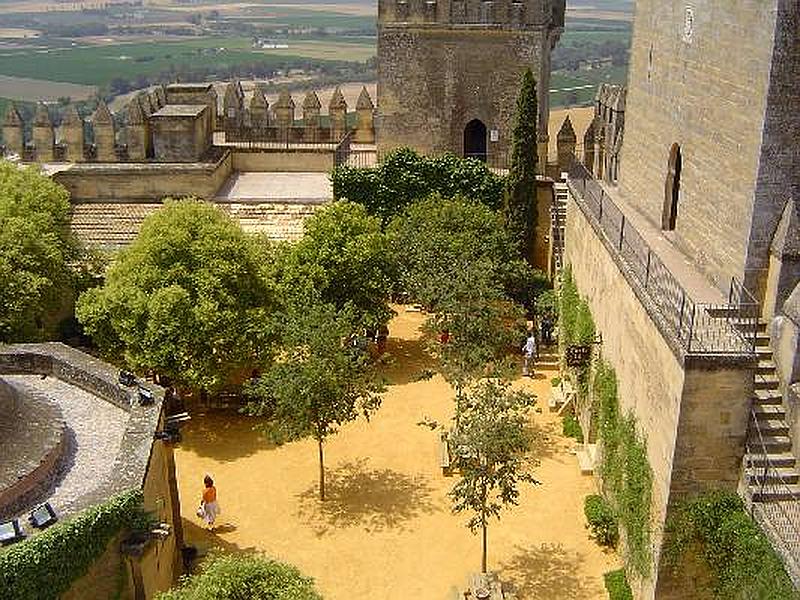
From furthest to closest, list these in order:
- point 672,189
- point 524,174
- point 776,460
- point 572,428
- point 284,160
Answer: point 284,160 → point 524,174 → point 572,428 → point 672,189 → point 776,460

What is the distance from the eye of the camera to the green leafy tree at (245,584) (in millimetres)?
10789

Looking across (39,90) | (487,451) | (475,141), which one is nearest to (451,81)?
(475,141)

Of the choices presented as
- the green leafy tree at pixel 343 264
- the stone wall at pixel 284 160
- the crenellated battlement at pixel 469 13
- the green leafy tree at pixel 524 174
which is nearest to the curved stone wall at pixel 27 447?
the green leafy tree at pixel 343 264

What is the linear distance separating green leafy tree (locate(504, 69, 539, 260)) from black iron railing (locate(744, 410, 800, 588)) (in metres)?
15.1

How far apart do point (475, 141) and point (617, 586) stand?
777 inches

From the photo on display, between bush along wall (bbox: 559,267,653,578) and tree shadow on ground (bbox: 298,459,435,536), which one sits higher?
bush along wall (bbox: 559,267,653,578)

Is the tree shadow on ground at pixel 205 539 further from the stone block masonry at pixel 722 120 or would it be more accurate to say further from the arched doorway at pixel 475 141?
the arched doorway at pixel 475 141

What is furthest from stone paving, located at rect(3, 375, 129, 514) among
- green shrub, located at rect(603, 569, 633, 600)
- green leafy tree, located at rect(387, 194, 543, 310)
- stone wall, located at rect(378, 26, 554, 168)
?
stone wall, located at rect(378, 26, 554, 168)

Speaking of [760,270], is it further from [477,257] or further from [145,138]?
[145,138]

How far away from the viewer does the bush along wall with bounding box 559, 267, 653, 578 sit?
15094mm

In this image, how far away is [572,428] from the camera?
2158cm

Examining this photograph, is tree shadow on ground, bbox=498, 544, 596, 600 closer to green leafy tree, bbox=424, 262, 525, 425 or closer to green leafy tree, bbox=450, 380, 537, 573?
green leafy tree, bbox=450, 380, 537, 573

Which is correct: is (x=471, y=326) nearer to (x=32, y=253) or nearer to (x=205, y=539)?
(x=205, y=539)

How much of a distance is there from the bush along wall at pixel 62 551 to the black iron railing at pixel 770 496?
8916mm
